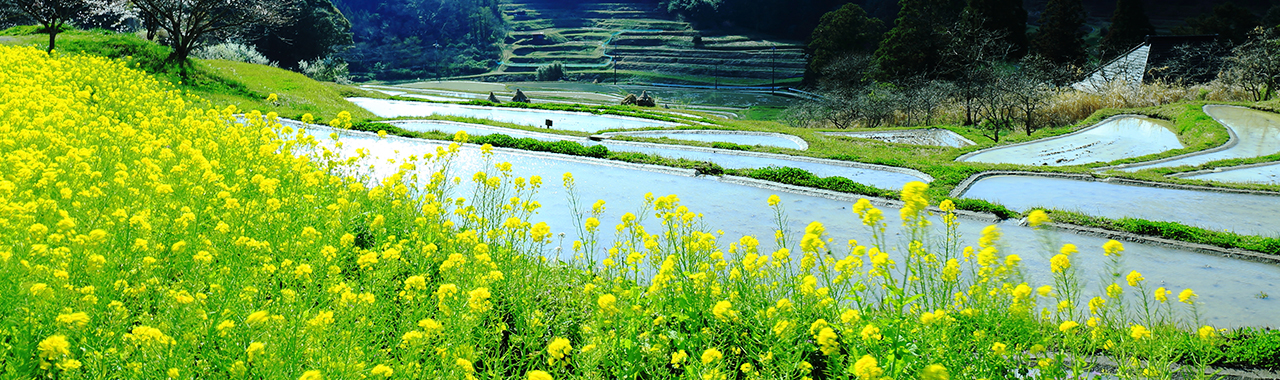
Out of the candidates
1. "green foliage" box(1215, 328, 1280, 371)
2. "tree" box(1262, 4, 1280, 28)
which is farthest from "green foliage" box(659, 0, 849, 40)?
"green foliage" box(1215, 328, 1280, 371)

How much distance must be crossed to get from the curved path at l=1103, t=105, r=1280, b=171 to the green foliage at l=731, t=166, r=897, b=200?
308 inches

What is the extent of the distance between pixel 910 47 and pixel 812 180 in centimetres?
3751

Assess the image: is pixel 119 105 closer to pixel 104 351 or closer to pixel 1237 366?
pixel 104 351

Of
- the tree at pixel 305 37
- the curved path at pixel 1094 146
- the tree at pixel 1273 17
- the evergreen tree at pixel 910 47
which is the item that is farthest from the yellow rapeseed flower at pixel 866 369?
the tree at pixel 1273 17

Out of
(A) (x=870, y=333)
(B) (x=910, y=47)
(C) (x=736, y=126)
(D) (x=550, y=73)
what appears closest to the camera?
(A) (x=870, y=333)

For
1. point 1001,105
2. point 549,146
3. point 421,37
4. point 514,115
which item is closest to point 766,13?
point 421,37

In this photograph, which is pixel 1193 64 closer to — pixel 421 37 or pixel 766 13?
pixel 766 13

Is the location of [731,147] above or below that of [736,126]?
below

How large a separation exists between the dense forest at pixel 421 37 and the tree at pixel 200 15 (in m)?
65.8

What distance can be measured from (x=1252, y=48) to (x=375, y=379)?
125 feet

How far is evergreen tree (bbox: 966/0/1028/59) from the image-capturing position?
1673 inches

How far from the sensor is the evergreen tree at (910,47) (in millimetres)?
43531

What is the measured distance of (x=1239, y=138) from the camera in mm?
18359

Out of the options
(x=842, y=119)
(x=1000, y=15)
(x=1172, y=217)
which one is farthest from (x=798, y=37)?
(x=1172, y=217)
